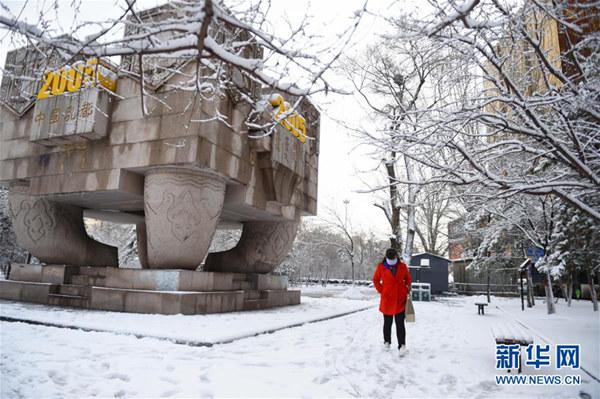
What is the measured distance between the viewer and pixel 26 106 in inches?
465

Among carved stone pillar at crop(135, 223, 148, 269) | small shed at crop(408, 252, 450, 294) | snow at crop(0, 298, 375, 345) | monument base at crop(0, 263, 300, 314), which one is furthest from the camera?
small shed at crop(408, 252, 450, 294)

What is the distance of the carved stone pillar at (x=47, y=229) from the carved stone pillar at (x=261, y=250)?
4.70m

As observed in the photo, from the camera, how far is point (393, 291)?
6.00 m

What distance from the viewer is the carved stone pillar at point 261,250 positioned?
14.0 metres

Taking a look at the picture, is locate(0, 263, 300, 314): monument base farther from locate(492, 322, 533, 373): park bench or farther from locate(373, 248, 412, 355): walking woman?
locate(492, 322, 533, 373): park bench

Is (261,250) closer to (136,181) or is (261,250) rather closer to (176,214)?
(176,214)

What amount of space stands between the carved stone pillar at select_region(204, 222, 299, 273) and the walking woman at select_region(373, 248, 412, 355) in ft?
26.7

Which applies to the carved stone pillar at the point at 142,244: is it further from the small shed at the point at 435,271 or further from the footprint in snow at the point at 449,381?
the small shed at the point at 435,271

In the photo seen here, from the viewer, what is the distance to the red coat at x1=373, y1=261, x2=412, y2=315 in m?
5.98

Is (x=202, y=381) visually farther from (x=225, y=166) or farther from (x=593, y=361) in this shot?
(x=225, y=166)

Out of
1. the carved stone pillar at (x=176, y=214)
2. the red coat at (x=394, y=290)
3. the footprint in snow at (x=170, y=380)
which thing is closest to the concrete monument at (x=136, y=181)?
the carved stone pillar at (x=176, y=214)

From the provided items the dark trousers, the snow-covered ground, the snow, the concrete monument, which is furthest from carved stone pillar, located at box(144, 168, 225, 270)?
the dark trousers

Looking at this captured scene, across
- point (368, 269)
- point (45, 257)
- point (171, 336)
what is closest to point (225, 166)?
point (171, 336)

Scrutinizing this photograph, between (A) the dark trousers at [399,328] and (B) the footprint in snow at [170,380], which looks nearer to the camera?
(B) the footprint in snow at [170,380]
